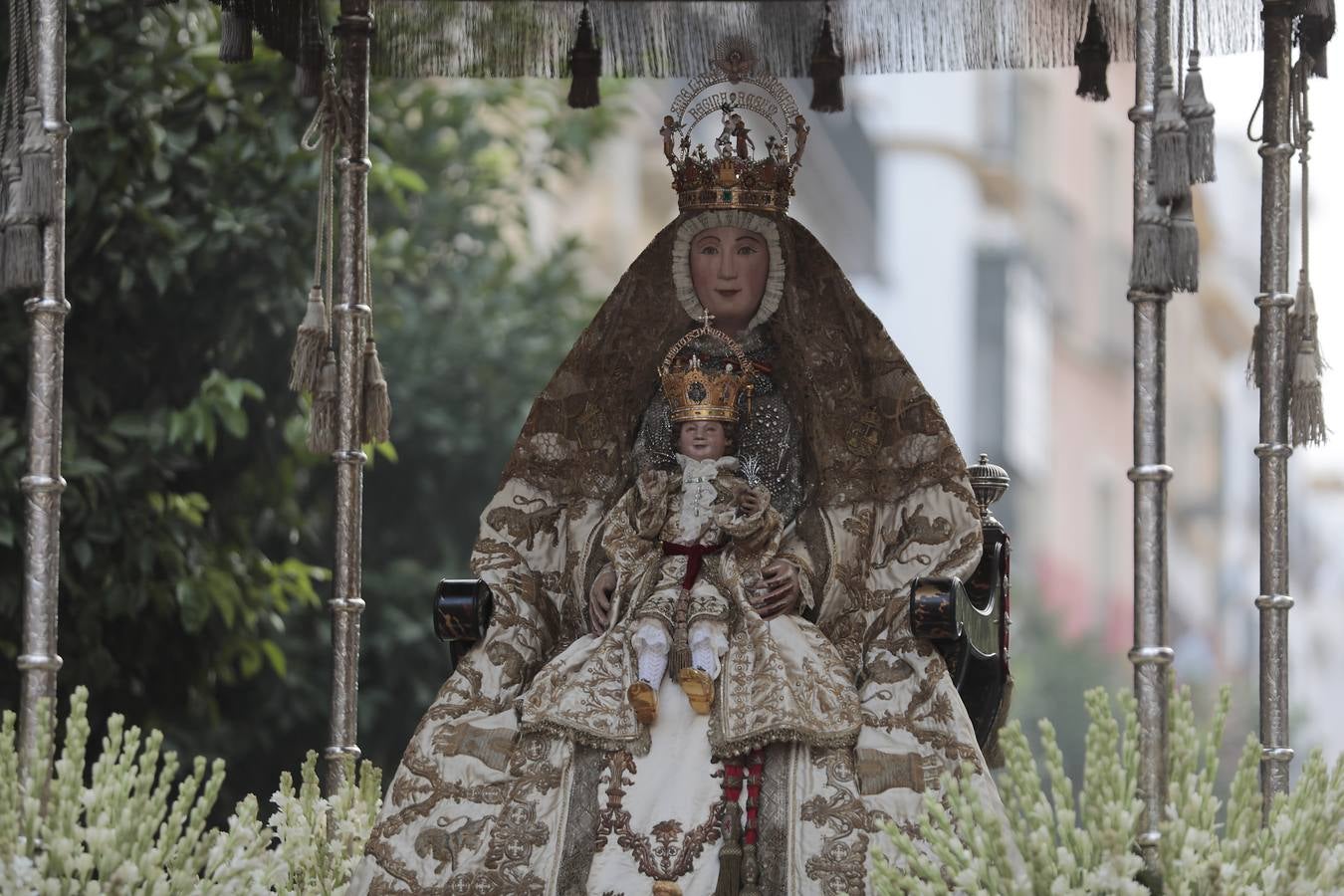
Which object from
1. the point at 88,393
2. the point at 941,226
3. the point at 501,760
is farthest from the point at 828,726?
the point at 941,226

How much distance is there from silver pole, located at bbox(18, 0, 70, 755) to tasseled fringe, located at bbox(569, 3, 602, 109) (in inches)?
92.7

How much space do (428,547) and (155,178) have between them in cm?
464

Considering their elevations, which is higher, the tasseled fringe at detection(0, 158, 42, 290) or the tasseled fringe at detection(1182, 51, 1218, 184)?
the tasseled fringe at detection(1182, 51, 1218, 184)

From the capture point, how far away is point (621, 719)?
7.36 meters

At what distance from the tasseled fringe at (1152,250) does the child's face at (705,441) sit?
156 centimetres

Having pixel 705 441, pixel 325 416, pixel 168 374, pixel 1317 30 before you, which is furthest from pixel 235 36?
pixel 1317 30

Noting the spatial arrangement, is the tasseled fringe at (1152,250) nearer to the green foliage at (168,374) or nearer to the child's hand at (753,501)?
the child's hand at (753,501)

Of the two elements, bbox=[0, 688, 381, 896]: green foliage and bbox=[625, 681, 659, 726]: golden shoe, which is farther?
bbox=[625, 681, 659, 726]: golden shoe

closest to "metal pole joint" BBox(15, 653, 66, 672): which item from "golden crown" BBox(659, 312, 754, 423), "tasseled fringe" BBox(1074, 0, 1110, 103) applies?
"golden crown" BBox(659, 312, 754, 423)

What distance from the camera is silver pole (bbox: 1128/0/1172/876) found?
261 inches

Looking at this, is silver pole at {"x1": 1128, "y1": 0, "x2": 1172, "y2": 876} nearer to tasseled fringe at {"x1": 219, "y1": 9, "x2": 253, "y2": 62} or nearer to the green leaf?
tasseled fringe at {"x1": 219, "y1": 9, "x2": 253, "y2": 62}

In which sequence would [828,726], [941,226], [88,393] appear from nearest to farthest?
[828,726] < [88,393] < [941,226]

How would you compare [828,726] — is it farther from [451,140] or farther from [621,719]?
[451,140]

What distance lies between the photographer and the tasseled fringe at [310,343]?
872 cm
